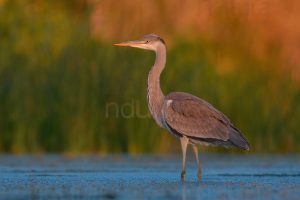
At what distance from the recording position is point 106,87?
1505 cm

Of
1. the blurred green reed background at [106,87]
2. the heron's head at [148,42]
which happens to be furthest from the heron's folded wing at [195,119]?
the blurred green reed background at [106,87]

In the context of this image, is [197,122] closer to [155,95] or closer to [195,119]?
[195,119]

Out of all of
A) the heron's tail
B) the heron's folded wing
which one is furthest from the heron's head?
the heron's tail

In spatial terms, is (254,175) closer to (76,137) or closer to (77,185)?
(77,185)

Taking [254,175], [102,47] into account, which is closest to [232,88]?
[102,47]

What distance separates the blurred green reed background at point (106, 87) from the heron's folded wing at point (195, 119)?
3.14m

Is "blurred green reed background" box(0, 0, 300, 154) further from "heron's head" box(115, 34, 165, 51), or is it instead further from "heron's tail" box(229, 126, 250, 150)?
"heron's tail" box(229, 126, 250, 150)

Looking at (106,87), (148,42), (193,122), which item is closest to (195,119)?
(193,122)

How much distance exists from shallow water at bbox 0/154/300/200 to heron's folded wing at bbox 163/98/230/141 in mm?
544

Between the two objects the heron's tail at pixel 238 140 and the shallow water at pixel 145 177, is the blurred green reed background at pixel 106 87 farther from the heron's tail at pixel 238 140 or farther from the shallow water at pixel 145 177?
the heron's tail at pixel 238 140

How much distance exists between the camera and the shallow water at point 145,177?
914cm

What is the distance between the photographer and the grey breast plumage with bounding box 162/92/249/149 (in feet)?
37.3

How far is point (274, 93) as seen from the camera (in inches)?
627

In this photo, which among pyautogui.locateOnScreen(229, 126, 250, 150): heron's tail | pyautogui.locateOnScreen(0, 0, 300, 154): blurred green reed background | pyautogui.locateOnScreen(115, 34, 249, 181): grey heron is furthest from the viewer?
pyautogui.locateOnScreen(0, 0, 300, 154): blurred green reed background
